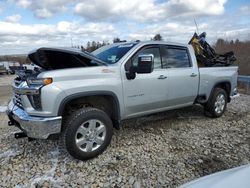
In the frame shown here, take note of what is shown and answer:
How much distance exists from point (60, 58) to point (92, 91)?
73 cm

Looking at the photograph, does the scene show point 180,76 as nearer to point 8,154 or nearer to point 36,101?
point 36,101

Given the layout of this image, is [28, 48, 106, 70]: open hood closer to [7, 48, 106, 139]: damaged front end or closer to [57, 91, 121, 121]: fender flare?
[7, 48, 106, 139]: damaged front end

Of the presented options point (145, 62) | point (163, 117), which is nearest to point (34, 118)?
point (145, 62)

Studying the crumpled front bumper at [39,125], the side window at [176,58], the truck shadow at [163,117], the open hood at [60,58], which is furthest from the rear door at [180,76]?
the crumpled front bumper at [39,125]

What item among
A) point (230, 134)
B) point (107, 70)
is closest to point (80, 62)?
point (107, 70)

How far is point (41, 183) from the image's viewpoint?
3.52 meters

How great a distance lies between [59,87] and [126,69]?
1.23 meters

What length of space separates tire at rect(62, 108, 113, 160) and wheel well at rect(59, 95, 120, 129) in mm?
244

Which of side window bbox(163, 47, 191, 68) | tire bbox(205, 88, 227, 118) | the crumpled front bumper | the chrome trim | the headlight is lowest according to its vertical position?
tire bbox(205, 88, 227, 118)

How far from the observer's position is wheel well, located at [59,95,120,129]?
4172 mm

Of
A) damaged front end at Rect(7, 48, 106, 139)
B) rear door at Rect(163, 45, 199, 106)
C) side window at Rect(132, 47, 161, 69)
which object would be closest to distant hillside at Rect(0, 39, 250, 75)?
rear door at Rect(163, 45, 199, 106)

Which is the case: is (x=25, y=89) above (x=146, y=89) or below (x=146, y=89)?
above

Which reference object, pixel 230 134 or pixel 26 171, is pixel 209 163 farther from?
pixel 26 171

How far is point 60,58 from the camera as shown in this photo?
13.6 ft
